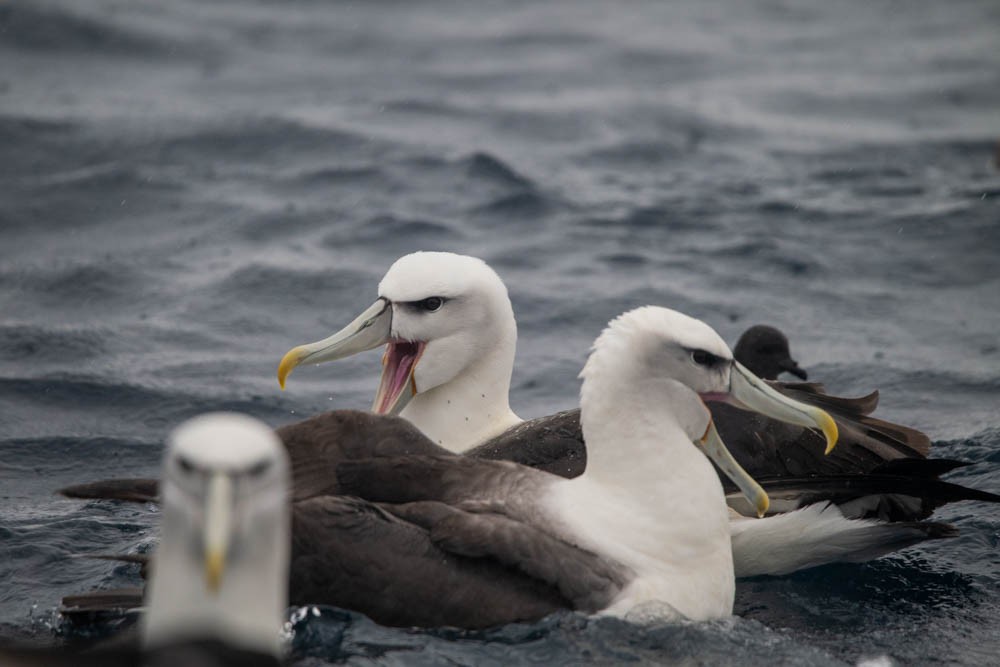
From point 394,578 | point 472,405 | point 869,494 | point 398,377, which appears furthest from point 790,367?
point 394,578

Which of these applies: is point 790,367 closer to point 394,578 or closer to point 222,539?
point 394,578

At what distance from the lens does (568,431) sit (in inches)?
260

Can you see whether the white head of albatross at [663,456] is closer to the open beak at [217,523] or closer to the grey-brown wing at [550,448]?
the grey-brown wing at [550,448]

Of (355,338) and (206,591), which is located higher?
(206,591)

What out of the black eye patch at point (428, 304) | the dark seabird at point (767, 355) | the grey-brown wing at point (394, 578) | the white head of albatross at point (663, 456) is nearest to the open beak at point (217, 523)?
the grey-brown wing at point (394, 578)

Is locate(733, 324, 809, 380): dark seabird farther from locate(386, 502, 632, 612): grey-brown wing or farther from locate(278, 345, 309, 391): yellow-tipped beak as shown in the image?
locate(386, 502, 632, 612): grey-brown wing

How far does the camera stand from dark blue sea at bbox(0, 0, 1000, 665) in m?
6.50

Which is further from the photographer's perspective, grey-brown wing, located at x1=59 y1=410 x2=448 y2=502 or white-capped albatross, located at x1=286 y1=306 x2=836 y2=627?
grey-brown wing, located at x1=59 y1=410 x2=448 y2=502

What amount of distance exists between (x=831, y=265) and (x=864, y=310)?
2.80 ft

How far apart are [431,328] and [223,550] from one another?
3421 mm

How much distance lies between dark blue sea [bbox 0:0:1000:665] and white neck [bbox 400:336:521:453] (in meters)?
1.44

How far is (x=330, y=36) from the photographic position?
17.9m

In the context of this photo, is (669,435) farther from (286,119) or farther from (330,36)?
(330,36)

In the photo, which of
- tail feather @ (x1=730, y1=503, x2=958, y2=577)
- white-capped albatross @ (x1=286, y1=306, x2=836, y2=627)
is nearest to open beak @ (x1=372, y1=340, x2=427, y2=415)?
white-capped albatross @ (x1=286, y1=306, x2=836, y2=627)
